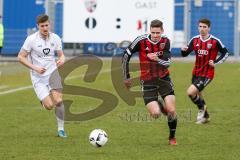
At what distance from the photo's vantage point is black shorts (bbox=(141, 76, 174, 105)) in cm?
1408

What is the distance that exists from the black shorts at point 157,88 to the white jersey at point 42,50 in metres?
1.88

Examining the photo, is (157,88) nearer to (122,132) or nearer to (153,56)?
(153,56)

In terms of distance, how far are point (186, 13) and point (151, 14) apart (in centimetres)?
211

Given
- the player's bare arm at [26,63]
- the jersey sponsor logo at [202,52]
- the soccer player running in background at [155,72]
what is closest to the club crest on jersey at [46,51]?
the player's bare arm at [26,63]

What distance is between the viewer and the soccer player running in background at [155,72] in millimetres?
13961

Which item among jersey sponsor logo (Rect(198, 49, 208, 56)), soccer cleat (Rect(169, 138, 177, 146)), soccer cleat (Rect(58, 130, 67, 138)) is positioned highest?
jersey sponsor logo (Rect(198, 49, 208, 56))

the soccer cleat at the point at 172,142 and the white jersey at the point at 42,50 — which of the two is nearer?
the soccer cleat at the point at 172,142

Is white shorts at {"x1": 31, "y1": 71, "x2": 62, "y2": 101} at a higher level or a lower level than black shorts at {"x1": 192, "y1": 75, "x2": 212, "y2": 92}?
higher

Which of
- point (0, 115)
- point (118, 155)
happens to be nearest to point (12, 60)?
point (0, 115)

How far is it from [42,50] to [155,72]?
218cm

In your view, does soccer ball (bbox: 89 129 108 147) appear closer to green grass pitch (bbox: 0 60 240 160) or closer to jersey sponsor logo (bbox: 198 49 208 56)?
green grass pitch (bbox: 0 60 240 160)

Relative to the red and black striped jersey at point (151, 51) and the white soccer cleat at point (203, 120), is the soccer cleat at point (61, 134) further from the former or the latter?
the white soccer cleat at point (203, 120)

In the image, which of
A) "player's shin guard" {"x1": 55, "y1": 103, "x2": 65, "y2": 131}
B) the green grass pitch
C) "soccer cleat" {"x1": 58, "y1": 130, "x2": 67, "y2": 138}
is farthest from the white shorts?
the green grass pitch

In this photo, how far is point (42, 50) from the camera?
14.8m
